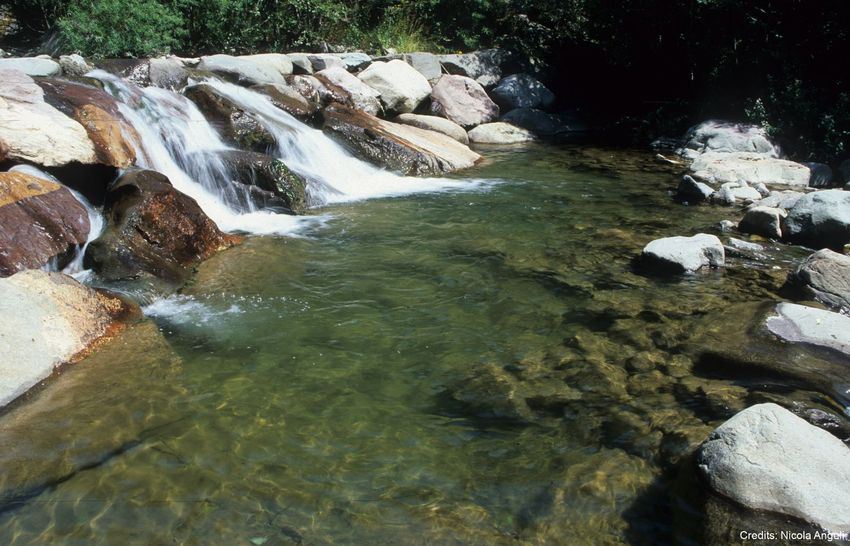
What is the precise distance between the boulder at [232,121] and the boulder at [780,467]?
8757 millimetres

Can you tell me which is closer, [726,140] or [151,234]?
[151,234]

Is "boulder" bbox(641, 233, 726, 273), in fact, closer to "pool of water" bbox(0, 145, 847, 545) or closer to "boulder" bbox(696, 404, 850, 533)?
"pool of water" bbox(0, 145, 847, 545)

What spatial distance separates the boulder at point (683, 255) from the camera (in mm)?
7059

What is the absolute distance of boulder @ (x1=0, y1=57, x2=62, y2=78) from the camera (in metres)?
10.3

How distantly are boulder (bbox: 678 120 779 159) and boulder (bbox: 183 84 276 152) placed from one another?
8335mm

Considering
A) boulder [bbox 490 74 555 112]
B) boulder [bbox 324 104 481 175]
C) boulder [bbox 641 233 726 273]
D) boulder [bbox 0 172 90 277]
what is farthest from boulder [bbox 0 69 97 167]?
boulder [bbox 490 74 555 112]

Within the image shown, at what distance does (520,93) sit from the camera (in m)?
18.1

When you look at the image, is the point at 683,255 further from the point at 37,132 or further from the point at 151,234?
the point at 37,132

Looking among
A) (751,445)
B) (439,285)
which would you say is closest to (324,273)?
(439,285)

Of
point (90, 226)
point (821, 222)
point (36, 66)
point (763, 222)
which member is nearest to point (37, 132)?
point (90, 226)

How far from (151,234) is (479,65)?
1336 centimetres

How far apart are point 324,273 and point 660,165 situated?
842 cm

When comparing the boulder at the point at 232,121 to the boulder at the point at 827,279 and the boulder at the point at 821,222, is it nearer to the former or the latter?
the boulder at the point at 821,222

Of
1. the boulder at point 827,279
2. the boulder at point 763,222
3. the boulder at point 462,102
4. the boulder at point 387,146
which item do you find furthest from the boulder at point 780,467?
the boulder at point 462,102
